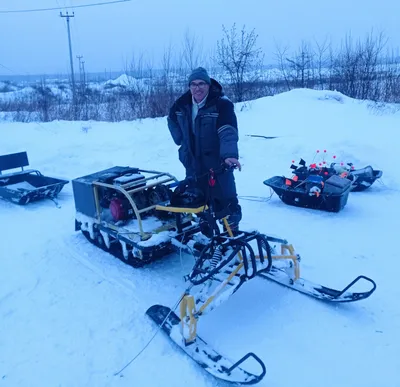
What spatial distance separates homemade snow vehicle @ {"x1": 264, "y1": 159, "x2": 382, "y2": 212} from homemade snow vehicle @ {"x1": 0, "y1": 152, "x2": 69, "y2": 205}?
3.38 meters

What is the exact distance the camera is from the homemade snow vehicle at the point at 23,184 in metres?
5.37

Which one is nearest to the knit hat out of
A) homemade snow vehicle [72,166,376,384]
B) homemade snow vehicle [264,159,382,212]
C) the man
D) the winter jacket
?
the man

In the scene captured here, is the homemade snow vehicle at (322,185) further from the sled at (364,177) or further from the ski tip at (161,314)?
the ski tip at (161,314)

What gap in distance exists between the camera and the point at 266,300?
115 inches

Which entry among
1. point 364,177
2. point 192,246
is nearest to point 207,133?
point 192,246

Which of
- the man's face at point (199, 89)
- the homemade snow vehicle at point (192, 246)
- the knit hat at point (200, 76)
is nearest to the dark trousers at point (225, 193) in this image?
the homemade snow vehicle at point (192, 246)

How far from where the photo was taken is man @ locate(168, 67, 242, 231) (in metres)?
3.13

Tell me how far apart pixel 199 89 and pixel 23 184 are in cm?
438

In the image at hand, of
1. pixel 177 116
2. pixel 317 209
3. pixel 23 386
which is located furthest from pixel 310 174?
pixel 23 386

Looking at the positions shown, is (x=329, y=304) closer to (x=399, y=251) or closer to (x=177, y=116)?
(x=399, y=251)

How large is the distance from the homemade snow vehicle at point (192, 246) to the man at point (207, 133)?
0.27m

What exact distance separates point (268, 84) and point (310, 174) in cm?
994

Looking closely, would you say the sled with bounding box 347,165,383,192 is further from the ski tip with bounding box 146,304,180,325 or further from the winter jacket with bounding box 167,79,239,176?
the ski tip with bounding box 146,304,180,325

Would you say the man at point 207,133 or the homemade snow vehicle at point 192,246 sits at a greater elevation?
the man at point 207,133
